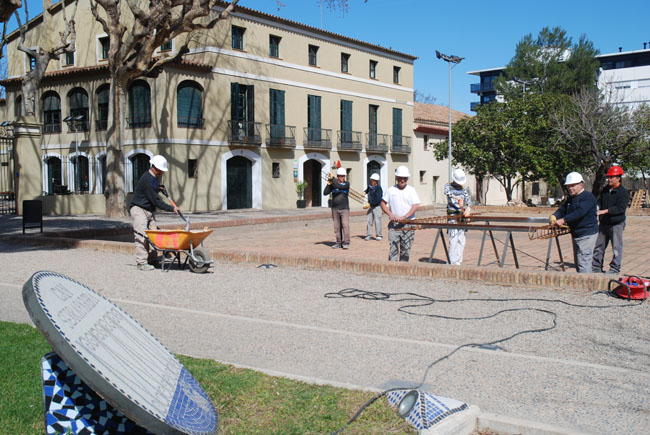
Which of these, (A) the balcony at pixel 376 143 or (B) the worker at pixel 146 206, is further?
(A) the balcony at pixel 376 143

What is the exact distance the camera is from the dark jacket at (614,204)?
31.0ft

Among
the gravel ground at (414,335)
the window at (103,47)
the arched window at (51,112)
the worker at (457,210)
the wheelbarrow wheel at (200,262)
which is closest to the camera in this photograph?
the gravel ground at (414,335)

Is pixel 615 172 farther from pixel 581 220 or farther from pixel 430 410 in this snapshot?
pixel 430 410

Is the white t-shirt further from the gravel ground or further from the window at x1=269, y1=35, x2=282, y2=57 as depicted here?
the window at x1=269, y1=35, x2=282, y2=57

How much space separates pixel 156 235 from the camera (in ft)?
33.1

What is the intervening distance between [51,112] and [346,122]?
16.7 m

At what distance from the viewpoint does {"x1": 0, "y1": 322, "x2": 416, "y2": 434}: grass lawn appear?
371cm

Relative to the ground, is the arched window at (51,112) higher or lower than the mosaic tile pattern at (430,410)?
higher

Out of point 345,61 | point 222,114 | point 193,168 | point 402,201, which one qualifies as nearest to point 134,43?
point 193,168

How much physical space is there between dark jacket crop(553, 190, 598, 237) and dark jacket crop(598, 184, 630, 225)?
0.92m

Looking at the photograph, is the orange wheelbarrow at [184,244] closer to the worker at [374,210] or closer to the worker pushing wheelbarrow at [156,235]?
the worker pushing wheelbarrow at [156,235]

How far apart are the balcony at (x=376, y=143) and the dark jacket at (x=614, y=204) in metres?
31.5

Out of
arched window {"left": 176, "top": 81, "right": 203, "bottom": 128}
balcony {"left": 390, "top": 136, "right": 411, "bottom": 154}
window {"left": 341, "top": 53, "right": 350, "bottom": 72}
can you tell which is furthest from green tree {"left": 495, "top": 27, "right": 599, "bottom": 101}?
arched window {"left": 176, "top": 81, "right": 203, "bottom": 128}

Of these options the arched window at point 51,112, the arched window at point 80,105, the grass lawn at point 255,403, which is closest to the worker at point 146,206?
the grass lawn at point 255,403
